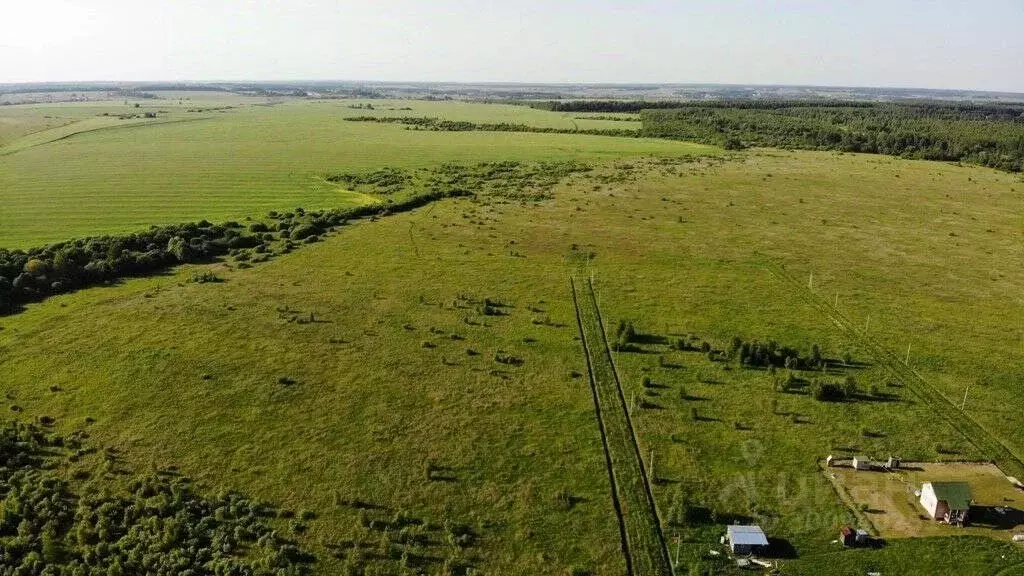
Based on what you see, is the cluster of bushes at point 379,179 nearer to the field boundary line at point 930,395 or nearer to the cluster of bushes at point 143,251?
the cluster of bushes at point 143,251

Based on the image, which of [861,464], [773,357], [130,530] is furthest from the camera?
[773,357]

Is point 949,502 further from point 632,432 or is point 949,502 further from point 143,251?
point 143,251

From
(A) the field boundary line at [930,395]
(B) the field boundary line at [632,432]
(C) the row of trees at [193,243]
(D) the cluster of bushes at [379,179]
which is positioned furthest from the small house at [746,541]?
(D) the cluster of bushes at [379,179]

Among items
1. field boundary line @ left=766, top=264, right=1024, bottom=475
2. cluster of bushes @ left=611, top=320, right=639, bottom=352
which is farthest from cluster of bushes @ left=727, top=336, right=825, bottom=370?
cluster of bushes @ left=611, top=320, right=639, bottom=352

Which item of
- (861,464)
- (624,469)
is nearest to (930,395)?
(861,464)

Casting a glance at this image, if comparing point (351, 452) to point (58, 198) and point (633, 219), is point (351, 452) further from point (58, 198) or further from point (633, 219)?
point (58, 198)
